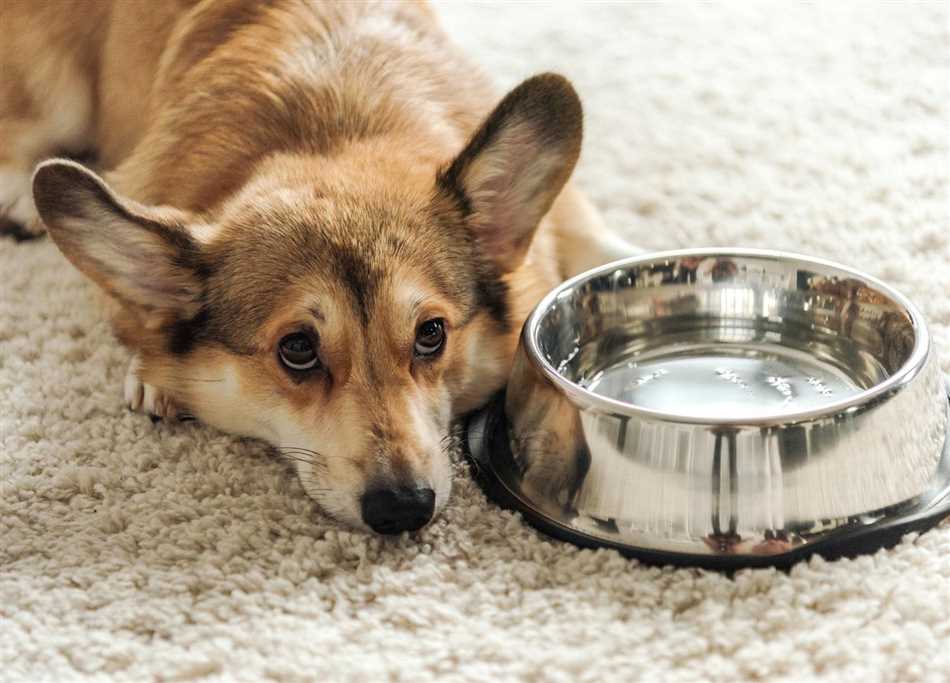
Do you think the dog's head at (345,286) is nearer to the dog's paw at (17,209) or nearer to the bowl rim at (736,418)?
the bowl rim at (736,418)

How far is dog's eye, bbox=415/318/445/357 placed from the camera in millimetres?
2026

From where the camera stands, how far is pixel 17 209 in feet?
10.1

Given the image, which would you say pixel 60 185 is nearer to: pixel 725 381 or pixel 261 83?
pixel 261 83

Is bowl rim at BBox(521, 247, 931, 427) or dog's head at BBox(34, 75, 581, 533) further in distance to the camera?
dog's head at BBox(34, 75, 581, 533)

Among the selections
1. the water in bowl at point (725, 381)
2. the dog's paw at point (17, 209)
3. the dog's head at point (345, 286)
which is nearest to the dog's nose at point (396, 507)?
the dog's head at point (345, 286)

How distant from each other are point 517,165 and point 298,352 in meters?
0.51

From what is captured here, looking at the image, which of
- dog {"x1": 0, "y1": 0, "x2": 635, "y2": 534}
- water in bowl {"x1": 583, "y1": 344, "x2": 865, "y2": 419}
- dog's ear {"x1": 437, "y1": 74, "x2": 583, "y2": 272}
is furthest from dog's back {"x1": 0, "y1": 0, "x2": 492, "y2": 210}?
water in bowl {"x1": 583, "y1": 344, "x2": 865, "y2": 419}

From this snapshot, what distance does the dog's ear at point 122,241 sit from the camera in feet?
6.34

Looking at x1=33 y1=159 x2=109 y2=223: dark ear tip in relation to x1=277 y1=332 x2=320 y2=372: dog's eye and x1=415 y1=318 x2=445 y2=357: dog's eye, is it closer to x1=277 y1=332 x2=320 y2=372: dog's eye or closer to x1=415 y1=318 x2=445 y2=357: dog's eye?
x1=277 y1=332 x2=320 y2=372: dog's eye

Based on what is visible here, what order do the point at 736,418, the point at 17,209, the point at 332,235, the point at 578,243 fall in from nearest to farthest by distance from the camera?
the point at 736,418, the point at 332,235, the point at 578,243, the point at 17,209

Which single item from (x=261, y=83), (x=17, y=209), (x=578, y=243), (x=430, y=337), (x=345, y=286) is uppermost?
(x=261, y=83)

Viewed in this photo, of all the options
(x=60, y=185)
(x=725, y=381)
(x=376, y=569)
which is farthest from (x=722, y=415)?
(x=60, y=185)

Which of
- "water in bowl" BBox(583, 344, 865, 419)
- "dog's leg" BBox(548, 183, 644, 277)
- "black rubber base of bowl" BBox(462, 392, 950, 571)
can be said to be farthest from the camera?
"dog's leg" BBox(548, 183, 644, 277)

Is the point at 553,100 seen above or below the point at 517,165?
above
